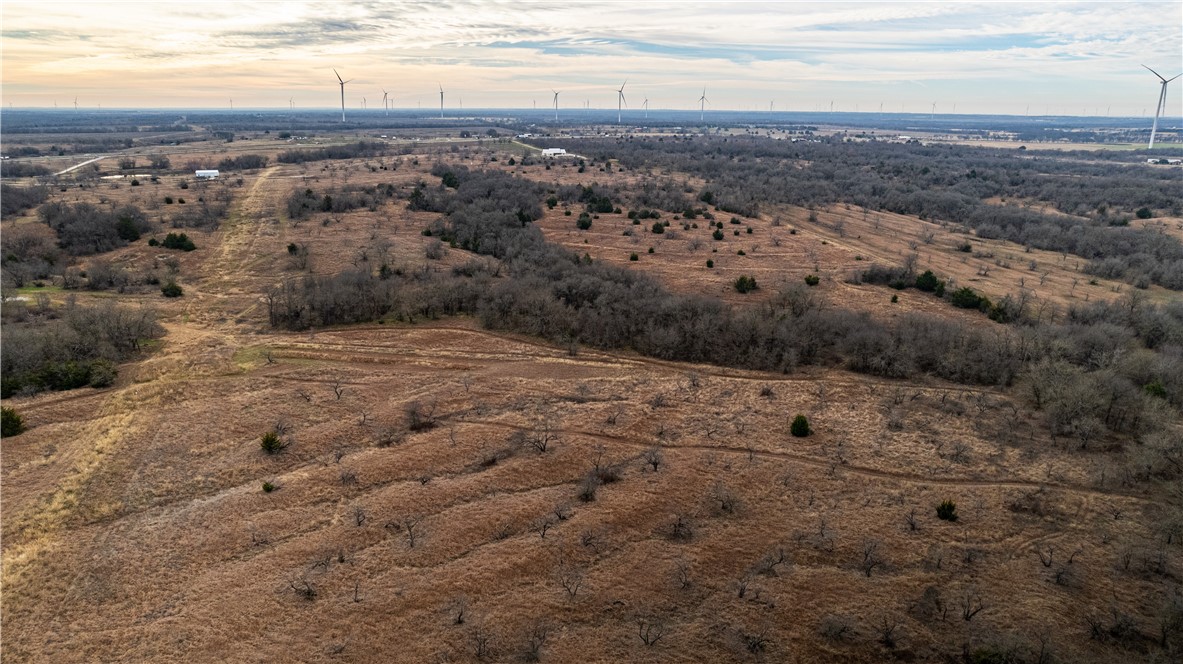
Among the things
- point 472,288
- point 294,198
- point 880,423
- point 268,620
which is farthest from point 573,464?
point 294,198

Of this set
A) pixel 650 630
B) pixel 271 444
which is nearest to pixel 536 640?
pixel 650 630

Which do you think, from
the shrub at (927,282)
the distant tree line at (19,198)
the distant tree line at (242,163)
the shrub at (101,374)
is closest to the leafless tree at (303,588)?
the shrub at (101,374)

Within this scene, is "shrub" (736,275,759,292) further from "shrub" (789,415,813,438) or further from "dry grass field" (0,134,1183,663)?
"shrub" (789,415,813,438)

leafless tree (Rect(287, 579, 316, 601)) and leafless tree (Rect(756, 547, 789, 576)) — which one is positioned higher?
leafless tree (Rect(756, 547, 789, 576))

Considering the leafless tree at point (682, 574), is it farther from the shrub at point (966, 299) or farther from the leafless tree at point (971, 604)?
the shrub at point (966, 299)

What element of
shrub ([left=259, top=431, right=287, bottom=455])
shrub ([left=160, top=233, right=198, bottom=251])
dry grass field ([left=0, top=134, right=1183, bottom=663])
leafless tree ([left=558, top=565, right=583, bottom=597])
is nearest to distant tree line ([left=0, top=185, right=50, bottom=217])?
shrub ([left=160, top=233, right=198, bottom=251])

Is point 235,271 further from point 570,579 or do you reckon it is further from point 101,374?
point 570,579
